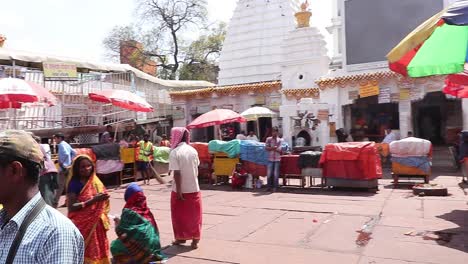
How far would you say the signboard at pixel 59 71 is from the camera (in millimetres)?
12426

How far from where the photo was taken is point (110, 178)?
476 inches

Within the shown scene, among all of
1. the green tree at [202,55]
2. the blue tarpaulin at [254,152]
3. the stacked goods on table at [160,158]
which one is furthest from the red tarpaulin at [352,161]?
the green tree at [202,55]

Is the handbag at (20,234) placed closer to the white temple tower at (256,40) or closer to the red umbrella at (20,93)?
the red umbrella at (20,93)

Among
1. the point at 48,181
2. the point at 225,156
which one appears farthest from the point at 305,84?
the point at 48,181

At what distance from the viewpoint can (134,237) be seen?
3904mm

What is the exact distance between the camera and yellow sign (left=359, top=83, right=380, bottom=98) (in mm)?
14984

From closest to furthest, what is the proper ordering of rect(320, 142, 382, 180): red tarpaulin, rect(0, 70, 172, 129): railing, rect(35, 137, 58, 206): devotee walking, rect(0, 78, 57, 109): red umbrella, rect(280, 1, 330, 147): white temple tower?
1. rect(35, 137, 58, 206): devotee walking
2. rect(0, 78, 57, 109): red umbrella
3. rect(320, 142, 382, 180): red tarpaulin
4. rect(0, 70, 172, 129): railing
5. rect(280, 1, 330, 147): white temple tower

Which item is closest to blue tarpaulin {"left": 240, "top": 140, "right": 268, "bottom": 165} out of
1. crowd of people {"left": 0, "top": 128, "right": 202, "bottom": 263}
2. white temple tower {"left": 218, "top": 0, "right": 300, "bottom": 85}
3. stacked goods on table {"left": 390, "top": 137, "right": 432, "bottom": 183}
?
stacked goods on table {"left": 390, "top": 137, "right": 432, "bottom": 183}

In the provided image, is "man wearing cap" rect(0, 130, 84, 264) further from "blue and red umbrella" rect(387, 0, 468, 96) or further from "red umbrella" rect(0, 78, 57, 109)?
"red umbrella" rect(0, 78, 57, 109)

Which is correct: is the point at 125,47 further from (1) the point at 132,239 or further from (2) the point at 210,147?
(1) the point at 132,239

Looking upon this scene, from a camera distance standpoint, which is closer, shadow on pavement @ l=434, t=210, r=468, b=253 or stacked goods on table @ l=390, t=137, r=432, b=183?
shadow on pavement @ l=434, t=210, r=468, b=253

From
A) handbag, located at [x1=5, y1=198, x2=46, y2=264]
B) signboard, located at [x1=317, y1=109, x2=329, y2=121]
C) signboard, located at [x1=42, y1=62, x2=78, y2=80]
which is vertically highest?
signboard, located at [x1=42, y1=62, x2=78, y2=80]

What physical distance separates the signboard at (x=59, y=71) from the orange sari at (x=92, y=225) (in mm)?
9595

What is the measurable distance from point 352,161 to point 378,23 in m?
7.82
